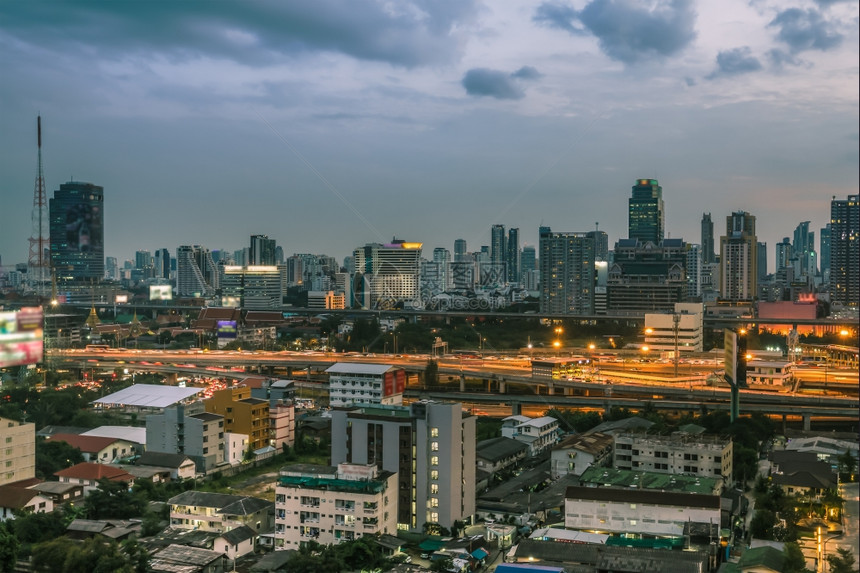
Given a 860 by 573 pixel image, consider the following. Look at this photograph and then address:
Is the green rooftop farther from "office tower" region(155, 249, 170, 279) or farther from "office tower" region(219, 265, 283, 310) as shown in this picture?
"office tower" region(155, 249, 170, 279)

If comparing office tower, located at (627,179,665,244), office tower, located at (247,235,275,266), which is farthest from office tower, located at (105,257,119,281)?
office tower, located at (627,179,665,244)

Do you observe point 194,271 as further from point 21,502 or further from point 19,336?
point 21,502

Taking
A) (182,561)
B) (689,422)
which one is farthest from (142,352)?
(182,561)

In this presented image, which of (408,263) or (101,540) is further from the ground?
(408,263)

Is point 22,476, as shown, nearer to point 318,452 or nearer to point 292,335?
point 318,452

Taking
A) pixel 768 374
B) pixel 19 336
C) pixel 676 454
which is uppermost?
pixel 19 336

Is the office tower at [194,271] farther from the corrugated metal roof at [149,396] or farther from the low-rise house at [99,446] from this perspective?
the low-rise house at [99,446]

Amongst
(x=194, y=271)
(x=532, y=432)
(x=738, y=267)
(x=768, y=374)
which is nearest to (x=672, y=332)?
(x=768, y=374)
